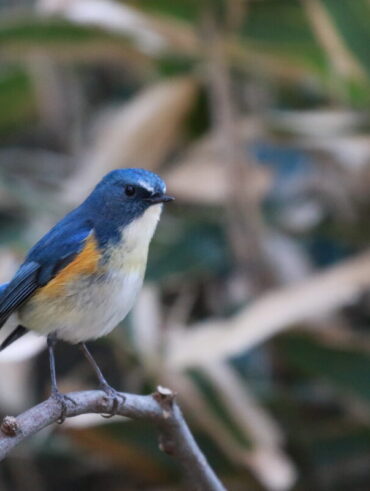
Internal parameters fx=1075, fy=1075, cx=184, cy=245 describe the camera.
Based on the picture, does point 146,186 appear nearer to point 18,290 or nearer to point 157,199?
point 157,199

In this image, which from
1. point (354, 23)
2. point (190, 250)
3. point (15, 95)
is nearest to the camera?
point (354, 23)

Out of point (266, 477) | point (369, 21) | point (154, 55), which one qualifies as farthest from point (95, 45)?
point (266, 477)

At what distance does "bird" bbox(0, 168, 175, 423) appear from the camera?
2297 mm

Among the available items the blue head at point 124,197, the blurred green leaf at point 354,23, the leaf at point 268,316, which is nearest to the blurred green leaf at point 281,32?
the blurred green leaf at point 354,23

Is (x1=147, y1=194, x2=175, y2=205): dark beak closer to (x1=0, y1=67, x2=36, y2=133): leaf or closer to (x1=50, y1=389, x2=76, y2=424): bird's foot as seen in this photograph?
(x1=50, y1=389, x2=76, y2=424): bird's foot

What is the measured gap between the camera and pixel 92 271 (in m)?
2.33

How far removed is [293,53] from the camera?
150 inches

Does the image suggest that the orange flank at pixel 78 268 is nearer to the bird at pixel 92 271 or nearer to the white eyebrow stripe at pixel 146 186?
the bird at pixel 92 271

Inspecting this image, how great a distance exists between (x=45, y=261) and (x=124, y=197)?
242 mm

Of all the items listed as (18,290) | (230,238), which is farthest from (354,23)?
(18,290)

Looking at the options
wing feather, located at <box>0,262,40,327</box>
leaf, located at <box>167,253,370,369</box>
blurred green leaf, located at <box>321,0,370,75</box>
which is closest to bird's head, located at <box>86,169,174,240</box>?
wing feather, located at <box>0,262,40,327</box>

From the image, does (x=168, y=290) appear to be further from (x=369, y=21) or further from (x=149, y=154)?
(x=369, y=21)

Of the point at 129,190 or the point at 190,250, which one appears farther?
the point at 190,250

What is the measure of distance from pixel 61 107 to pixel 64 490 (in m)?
1.91
